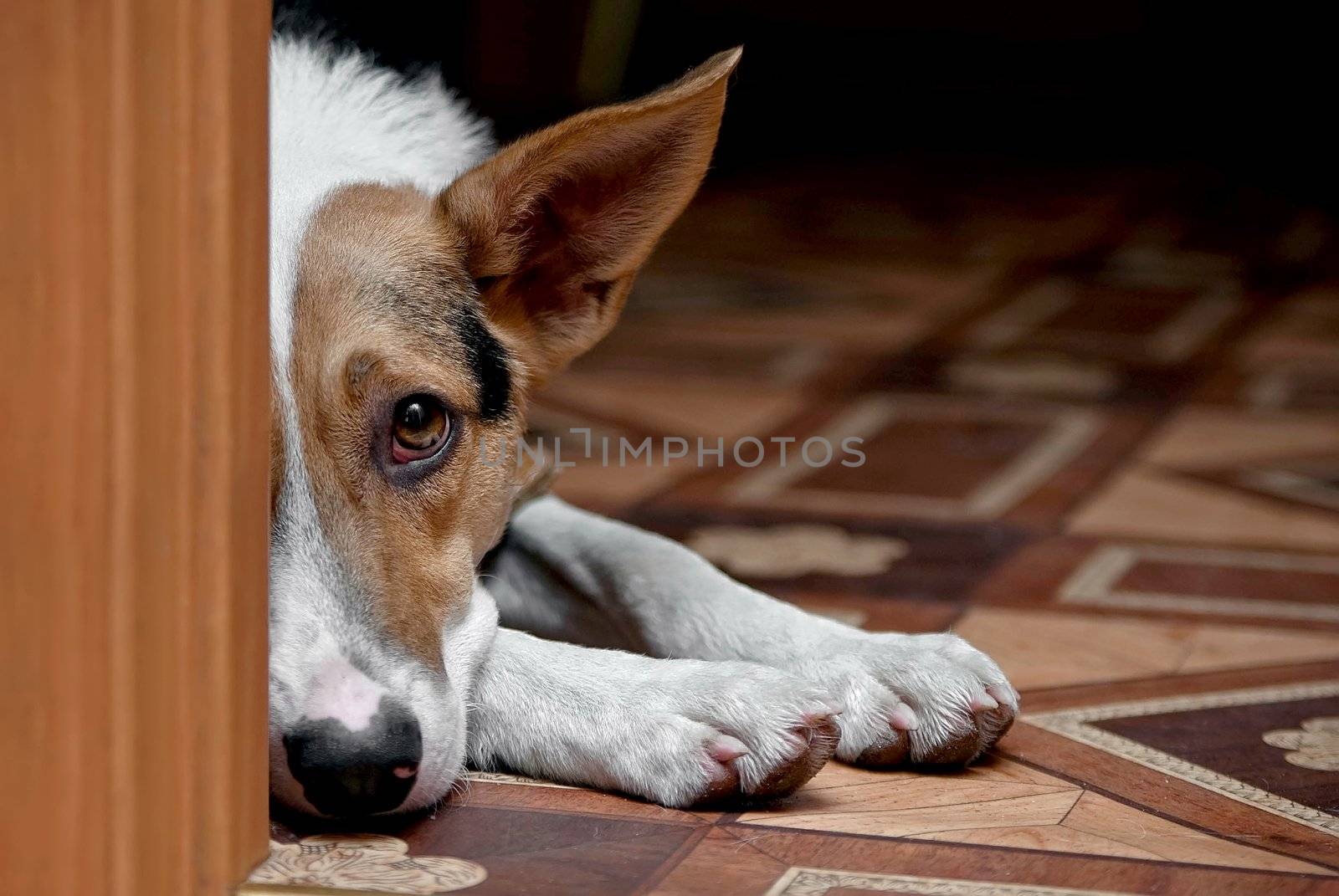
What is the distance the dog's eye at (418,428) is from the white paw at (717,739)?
38cm

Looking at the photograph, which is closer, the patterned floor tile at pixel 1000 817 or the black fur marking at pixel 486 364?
the patterned floor tile at pixel 1000 817

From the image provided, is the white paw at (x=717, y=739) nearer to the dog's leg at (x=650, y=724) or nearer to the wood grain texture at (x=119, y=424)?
the dog's leg at (x=650, y=724)

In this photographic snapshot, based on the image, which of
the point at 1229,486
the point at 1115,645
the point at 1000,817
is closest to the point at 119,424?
the point at 1000,817

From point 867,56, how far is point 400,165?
8945mm

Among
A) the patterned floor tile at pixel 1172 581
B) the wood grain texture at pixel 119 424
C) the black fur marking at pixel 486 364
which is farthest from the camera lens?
the patterned floor tile at pixel 1172 581

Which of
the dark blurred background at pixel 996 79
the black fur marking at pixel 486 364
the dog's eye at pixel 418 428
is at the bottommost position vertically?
the dog's eye at pixel 418 428

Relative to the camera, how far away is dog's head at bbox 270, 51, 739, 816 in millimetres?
1701

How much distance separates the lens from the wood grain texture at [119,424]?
4.59ft

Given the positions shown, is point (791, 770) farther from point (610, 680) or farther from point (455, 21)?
point (455, 21)

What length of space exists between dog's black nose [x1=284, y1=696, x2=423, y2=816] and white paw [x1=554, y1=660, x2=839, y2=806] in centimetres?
25

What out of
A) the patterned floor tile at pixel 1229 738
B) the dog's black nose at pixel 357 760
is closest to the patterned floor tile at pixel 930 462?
the patterned floor tile at pixel 1229 738

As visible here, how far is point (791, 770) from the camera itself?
1812mm

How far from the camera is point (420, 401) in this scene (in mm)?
1955

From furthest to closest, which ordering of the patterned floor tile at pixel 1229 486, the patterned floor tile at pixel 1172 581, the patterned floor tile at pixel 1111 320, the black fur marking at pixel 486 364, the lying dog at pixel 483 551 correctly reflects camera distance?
1. the patterned floor tile at pixel 1111 320
2. the patterned floor tile at pixel 1229 486
3. the patterned floor tile at pixel 1172 581
4. the black fur marking at pixel 486 364
5. the lying dog at pixel 483 551
